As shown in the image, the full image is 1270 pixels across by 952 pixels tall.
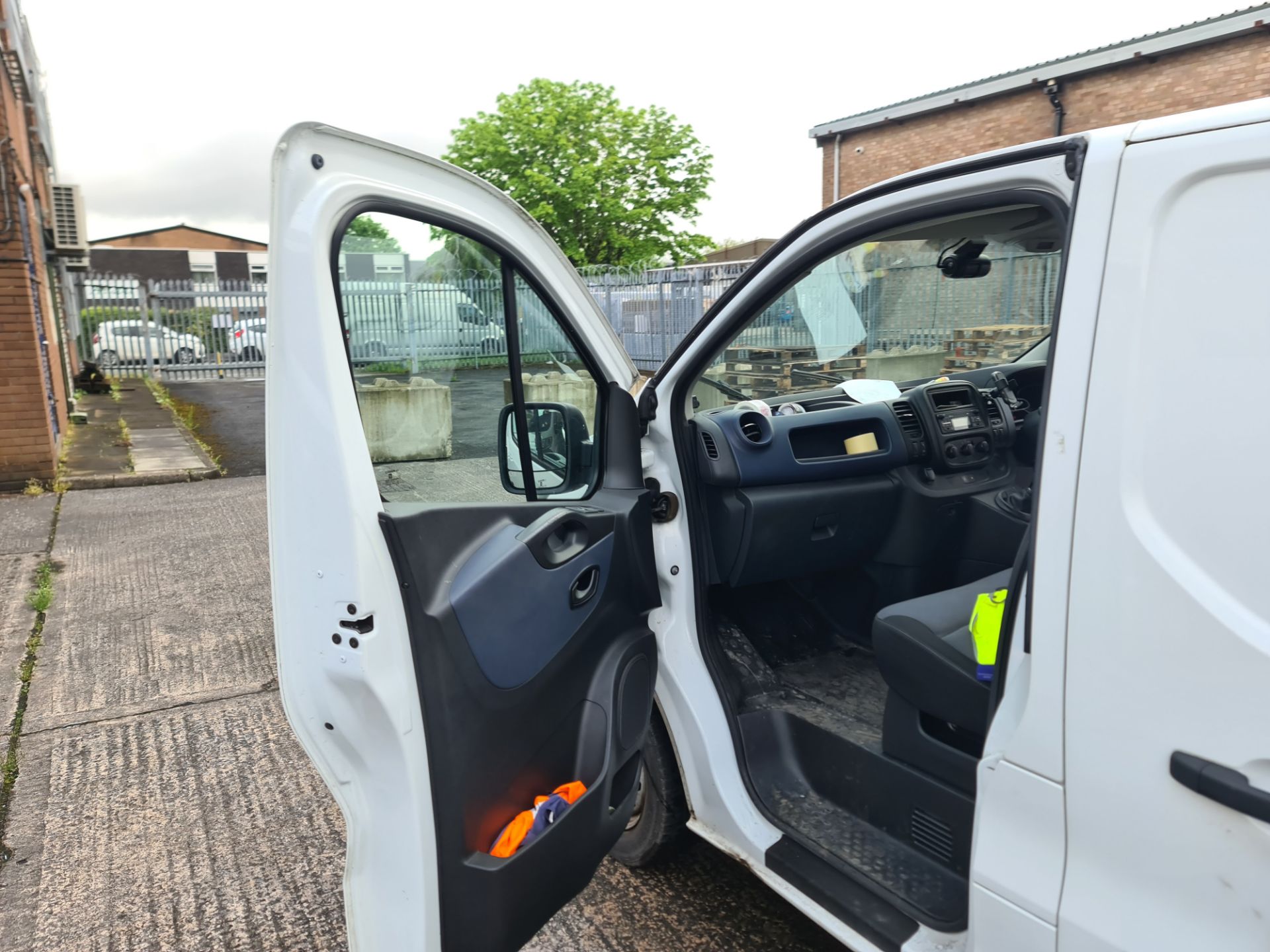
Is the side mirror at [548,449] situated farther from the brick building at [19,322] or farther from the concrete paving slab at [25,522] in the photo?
the brick building at [19,322]

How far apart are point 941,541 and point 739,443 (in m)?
1.00

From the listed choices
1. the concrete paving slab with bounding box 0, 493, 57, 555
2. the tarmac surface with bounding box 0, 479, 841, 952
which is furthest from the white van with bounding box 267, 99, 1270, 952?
the concrete paving slab with bounding box 0, 493, 57, 555

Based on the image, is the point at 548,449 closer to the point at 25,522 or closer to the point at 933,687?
the point at 933,687

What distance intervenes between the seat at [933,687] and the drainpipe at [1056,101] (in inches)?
789

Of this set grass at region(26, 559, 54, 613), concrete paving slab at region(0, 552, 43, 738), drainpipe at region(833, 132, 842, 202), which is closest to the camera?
concrete paving slab at region(0, 552, 43, 738)

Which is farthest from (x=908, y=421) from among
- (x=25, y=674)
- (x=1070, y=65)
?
(x=1070, y=65)

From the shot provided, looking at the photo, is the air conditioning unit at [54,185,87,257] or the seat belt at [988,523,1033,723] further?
the air conditioning unit at [54,185,87,257]

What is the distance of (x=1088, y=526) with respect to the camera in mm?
1348

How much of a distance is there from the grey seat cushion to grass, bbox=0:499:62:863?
2789 mm

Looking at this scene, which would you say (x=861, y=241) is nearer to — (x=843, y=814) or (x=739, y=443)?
(x=739, y=443)

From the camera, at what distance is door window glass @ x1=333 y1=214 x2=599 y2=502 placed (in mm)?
1724

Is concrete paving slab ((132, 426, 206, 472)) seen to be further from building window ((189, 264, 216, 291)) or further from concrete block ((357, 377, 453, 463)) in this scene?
building window ((189, 264, 216, 291))

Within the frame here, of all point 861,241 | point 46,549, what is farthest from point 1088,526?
point 46,549

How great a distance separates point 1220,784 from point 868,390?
2074mm
